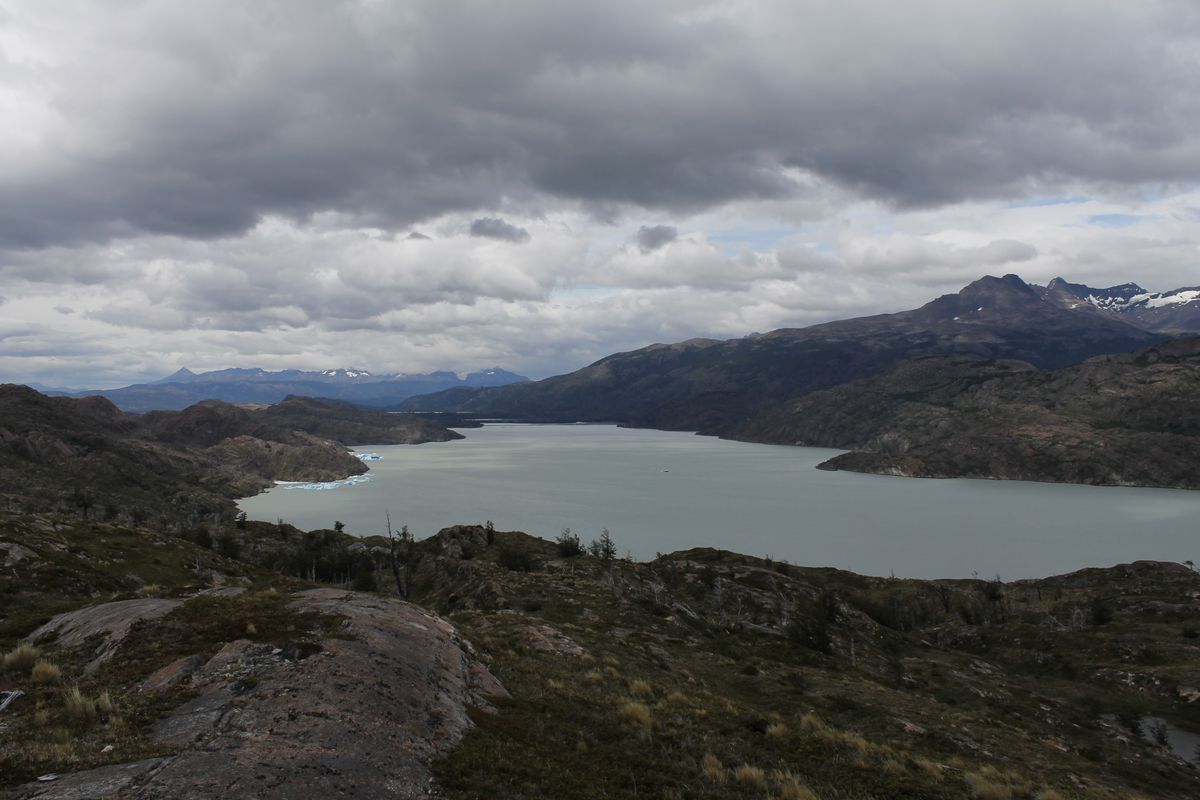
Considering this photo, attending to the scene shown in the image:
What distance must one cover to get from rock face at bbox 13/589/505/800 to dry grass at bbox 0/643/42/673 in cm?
470

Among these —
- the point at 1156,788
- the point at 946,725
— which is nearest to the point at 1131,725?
the point at 1156,788

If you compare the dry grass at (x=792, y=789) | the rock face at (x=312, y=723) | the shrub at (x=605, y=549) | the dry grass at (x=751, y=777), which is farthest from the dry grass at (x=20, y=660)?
the shrub at (x=605, y=549)

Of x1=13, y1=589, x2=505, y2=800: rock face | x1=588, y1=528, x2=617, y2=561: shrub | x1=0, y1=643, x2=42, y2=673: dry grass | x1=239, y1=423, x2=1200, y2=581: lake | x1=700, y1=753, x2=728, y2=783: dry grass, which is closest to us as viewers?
x1=13, y1=589, x2=505, y2=800: rock face

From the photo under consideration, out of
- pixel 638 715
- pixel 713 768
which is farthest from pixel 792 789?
pixel 638 715

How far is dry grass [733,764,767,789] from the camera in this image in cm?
1550

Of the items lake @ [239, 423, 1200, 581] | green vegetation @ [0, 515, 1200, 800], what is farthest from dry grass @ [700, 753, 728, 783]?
lake @ [239, 423, 1200, 581]

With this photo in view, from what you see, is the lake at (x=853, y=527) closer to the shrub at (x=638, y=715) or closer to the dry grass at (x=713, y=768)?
the shrub at (x=638, y=715)

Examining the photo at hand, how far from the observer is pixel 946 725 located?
96.5ft

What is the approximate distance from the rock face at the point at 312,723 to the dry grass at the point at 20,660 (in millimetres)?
4698

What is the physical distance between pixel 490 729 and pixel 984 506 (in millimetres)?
222059

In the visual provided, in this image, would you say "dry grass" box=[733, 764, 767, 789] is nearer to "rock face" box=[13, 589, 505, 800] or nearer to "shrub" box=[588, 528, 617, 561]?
"rock face" box=[13, 589, 505, 800]

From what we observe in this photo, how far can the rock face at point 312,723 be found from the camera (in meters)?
10.8

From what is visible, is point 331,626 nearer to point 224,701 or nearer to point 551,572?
point 224,701

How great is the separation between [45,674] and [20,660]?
2012mm
